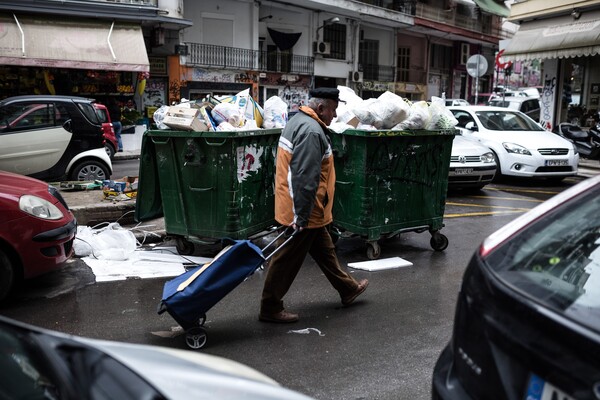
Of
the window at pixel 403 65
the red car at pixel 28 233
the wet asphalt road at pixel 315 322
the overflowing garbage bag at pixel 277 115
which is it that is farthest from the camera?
the window at pixel 403 65

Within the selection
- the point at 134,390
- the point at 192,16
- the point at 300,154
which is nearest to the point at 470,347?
the point at 134,390

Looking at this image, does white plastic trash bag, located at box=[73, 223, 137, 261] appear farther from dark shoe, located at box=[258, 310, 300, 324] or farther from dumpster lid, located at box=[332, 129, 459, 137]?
dumpster lid, located at box=[332, 129, 459, 137]

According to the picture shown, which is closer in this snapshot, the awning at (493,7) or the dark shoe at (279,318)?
the dark shoe at (279,318)

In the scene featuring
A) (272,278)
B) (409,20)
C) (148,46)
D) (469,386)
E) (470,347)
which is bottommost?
(272,278)

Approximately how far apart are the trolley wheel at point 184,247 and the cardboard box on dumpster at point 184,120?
1316 millimetres

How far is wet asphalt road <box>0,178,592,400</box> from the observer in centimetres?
389

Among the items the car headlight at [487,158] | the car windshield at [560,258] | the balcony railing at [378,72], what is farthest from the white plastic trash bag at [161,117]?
the balcony railing at [378,72]

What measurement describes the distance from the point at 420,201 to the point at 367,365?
10.7 feet

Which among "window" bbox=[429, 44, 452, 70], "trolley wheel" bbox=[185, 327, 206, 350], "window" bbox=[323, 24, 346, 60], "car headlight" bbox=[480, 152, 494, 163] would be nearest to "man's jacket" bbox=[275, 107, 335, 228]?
"trolley wheel" bbox=[185, 327, 206, 350]

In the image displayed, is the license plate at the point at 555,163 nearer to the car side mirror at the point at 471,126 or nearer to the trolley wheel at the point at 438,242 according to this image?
the car side mirror at the point at 471,126

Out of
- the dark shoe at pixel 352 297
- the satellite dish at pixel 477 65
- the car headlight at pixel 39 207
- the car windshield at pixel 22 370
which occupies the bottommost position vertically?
the dark shoe at pixel 352 297

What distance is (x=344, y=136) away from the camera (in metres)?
6.50

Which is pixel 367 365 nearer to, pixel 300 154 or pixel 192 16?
pixel 300 154

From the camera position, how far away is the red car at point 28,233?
498 centimetres
